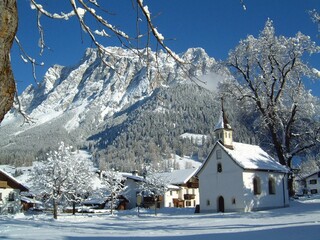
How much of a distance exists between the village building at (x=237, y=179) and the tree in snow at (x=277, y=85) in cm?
227

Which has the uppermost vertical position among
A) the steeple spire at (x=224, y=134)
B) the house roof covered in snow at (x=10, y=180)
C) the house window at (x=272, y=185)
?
the steeple spire at (x=224, y=134)

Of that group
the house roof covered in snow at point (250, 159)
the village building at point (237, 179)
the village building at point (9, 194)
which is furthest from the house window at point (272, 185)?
the village building at point (9, 194)

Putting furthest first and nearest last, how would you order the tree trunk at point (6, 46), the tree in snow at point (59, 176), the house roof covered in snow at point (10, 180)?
the house roof covered in snow at point (10, 180)
the tree in snow at point (59, 176)
the tree trunk at point (6, 46)

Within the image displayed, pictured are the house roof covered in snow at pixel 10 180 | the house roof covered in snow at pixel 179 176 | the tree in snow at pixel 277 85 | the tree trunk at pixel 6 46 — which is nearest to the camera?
the tree trunk at pixel 6 46

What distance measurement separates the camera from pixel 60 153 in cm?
4578

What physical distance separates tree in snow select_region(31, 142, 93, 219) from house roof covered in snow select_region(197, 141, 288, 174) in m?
15.4

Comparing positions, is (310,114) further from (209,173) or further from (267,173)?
Answer: (209,173)

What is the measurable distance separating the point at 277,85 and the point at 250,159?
7616 mm

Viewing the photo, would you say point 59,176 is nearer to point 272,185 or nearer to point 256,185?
point 256,185

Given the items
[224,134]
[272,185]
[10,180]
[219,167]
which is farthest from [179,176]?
[272,185]

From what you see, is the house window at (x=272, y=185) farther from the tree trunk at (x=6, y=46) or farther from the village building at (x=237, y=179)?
the tree trunk at (x=6, y=46)

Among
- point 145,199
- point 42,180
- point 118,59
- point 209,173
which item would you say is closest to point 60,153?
point 42,180

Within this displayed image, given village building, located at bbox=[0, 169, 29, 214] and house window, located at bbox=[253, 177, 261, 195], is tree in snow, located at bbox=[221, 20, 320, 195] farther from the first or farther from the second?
village building, located at bbox=[0, 169, 29, 214]

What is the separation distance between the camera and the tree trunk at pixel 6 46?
8.21 feet
